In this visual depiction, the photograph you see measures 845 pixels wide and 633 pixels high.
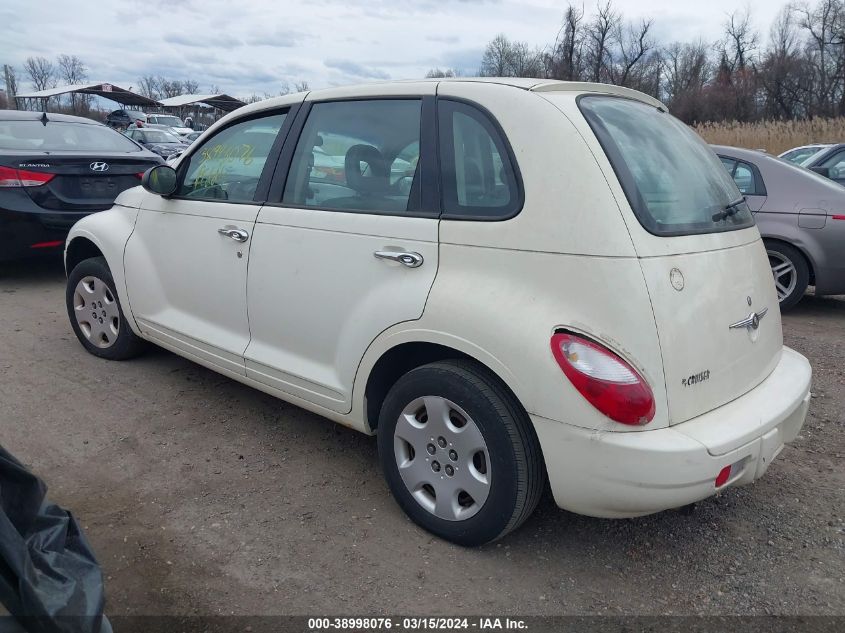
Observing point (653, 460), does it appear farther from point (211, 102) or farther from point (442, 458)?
point (211, 102)

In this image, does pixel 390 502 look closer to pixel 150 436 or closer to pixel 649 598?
pixel 649 598

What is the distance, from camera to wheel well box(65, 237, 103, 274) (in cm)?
475

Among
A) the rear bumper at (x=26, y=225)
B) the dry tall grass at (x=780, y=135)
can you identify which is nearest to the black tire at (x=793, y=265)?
the rear bumper at (x=26, y=225)

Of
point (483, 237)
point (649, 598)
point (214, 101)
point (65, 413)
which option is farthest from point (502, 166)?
point (214, 101)

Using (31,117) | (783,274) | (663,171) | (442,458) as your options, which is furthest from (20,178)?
(783,274)

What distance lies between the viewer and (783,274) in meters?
6.20

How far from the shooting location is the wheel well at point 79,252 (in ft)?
15.6

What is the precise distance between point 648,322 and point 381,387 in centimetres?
120

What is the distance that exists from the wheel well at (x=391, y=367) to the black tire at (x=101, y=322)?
2218 millimetres

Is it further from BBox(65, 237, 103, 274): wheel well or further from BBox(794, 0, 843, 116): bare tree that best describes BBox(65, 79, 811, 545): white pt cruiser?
BBox(794, 0, 843, 116): bare tree

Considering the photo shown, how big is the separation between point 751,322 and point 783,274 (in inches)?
159

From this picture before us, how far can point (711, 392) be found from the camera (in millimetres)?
2463

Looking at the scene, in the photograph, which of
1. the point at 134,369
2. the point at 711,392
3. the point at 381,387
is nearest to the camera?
the point at 711,392

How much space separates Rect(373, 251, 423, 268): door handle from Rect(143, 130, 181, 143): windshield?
23.7 m
